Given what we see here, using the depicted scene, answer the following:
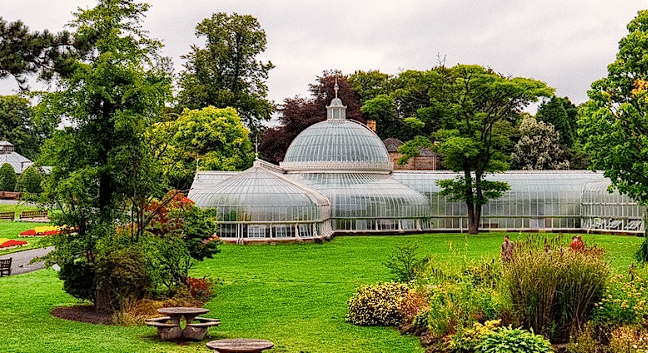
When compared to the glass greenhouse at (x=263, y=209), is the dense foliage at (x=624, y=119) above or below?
above

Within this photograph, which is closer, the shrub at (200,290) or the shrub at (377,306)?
the shrub at (377,306)

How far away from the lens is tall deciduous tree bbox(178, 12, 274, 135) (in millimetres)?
58594

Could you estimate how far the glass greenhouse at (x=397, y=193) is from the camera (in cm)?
4025

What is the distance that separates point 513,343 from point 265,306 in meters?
7.59

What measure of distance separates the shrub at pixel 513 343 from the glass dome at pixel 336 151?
30717mm

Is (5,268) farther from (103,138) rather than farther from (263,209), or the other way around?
(263,209)

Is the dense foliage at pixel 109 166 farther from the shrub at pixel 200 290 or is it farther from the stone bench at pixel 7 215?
the stone bench at pixel 7 215

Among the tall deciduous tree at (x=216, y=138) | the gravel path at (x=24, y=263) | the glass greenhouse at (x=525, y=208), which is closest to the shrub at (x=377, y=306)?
the gravel path at (x=24, y=263)

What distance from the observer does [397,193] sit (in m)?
41.6

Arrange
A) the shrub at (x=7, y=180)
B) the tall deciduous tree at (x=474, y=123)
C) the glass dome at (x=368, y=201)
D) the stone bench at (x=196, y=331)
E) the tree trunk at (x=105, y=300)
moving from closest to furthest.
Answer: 1. the stone bench at (x=196, y=331)
2. the tree trunk at (x=105, y=300)
3. the tall deciduous tree at (x=474, y=123)
4. the glass dome at (x=368, y=201)
5. the shrub at (x=7, y=180)

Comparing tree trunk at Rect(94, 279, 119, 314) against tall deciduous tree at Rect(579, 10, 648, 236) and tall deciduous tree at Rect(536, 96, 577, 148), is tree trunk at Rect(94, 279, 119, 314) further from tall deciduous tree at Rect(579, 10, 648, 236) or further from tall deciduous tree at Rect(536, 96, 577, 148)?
tall deciduous tree at Rect(536, 96, 577, 148)

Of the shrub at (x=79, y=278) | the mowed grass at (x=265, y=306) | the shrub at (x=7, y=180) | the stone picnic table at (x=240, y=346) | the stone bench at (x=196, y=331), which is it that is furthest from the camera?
the shrub at (x=7, y=180)

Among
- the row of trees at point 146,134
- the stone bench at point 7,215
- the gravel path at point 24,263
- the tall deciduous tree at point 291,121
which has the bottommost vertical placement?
the gravel path at point 24,263

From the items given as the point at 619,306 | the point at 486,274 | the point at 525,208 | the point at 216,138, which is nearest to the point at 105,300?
the point at 486,274
